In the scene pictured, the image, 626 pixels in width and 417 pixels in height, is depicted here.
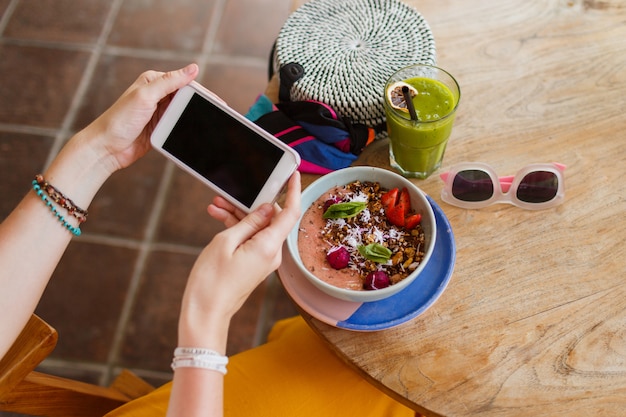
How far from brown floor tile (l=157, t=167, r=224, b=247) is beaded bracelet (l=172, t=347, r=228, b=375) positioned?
1094 mm

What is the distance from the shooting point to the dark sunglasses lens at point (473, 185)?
3.22ft

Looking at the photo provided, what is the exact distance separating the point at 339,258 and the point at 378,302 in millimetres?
98

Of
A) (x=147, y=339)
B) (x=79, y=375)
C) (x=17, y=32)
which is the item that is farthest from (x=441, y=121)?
(x=17, y=32)

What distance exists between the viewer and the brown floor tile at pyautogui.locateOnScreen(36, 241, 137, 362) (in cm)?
176

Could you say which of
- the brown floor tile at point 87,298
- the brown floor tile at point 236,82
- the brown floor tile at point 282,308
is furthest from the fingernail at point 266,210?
the brown floor tile at point 236,82

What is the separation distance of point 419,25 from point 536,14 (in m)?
0.27

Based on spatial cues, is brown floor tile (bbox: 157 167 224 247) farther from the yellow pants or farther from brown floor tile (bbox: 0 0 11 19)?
brown floor tile (bbox: 0 0 11 19)

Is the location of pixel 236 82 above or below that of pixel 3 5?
below

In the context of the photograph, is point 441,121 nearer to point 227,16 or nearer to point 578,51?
point 578,51

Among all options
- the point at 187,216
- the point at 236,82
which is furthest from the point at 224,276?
the point at 236,82

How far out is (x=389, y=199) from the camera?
37.3 inches

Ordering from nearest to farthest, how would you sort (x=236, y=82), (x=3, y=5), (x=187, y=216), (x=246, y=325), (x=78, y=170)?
(x=78, y=170) < (x=246, y=325) < (x=187, y=216) < (x=236, y=82) < (x=3, y=5)

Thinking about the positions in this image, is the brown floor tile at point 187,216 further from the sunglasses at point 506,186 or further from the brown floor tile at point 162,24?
the sunglasses at point 506,186

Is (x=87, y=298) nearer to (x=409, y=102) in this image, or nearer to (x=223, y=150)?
(x=223, y=150)
